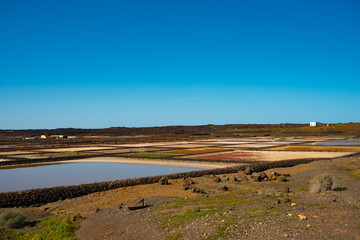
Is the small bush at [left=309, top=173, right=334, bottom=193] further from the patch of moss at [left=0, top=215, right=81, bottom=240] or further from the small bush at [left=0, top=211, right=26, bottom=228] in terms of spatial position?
the small bush at [left=0, top=211, right=26, bottom=228]

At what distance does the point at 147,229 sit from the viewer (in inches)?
347

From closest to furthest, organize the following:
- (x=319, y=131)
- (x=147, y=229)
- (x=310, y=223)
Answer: (x=310, y=223) → (x=147, y=229) → (x=319, y=131)

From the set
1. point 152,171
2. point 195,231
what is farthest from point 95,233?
point 152,171

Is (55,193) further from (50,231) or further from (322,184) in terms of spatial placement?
(322,184)

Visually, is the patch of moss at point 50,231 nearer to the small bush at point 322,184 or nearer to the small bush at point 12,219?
the small bush at point 12,219

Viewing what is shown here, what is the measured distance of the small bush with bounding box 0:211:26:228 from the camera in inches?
376

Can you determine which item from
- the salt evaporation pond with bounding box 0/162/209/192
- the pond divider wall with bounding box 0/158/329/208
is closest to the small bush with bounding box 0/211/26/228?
the pond divider wall with bounding box 0/158/329/208

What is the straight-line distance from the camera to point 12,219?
9586mm

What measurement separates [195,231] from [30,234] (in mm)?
4590

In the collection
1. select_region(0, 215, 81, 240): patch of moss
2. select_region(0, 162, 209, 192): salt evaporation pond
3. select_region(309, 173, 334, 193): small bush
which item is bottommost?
select_region(0, 215, 81, 240): patch of moss

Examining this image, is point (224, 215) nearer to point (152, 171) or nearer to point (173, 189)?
point (173, 189)

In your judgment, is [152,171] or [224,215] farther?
[152,171]

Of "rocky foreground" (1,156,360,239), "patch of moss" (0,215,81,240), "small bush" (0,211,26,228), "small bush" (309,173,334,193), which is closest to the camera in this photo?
"rocky foreground" (1,156,360,239)

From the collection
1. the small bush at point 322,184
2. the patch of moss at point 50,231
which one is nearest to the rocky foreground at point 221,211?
the small bush at point 322,184
